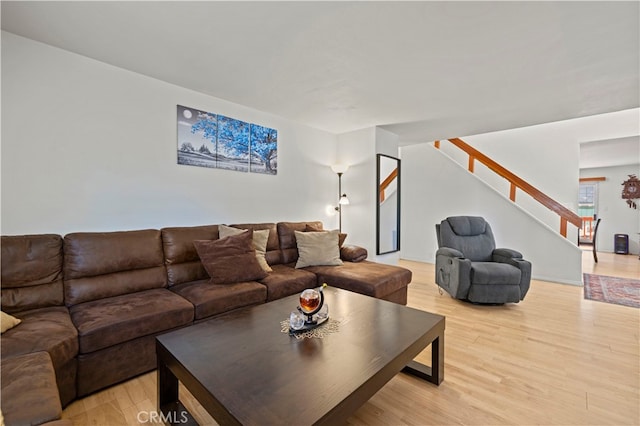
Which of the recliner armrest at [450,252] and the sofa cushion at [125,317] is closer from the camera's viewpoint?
the sofa cushion at [125,317]

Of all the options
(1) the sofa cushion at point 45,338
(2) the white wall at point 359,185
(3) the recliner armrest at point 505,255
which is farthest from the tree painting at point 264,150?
(3) the recliner armrest at point 505,255

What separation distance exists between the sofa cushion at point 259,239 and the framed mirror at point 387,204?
183 cm

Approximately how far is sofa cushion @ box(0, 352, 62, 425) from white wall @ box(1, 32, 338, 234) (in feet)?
4.18

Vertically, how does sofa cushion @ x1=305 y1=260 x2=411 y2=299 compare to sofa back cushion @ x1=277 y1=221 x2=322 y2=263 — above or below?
below

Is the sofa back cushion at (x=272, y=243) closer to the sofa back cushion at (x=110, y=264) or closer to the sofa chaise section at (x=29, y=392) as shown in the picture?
the sofa back cushion at (x=110, y=264)

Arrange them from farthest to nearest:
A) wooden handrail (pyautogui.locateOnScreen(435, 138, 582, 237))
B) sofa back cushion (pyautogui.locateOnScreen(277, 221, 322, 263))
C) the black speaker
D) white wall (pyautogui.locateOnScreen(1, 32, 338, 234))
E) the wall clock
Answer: the black speaker, the wall clock, wooden handrail (pyautogui.locateOnScreen(435, 138, 582, 237)), sofa back cushion (pyautogui.locateOnScreen(277, 221, 322, 263)), white wall (pyautogui.locateOnScreen(1, 32, 338, 234))

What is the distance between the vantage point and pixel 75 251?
6.64 feet

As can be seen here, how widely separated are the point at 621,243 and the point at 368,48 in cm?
877

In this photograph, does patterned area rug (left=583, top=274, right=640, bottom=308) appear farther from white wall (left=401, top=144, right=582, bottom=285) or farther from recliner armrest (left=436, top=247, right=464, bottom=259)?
recliner armrest (left=436, top=247, right=464, bottom=259)

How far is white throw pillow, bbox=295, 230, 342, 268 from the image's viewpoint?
125 inches

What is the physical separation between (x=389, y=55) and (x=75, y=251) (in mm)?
2833

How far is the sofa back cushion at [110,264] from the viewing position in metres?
2.00

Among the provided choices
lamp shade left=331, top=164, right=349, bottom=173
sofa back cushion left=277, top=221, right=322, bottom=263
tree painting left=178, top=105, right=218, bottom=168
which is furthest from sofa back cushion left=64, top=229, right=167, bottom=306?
lamp shade left=331, top=164, right=349, bottom=173

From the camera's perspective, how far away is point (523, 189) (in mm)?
4992
